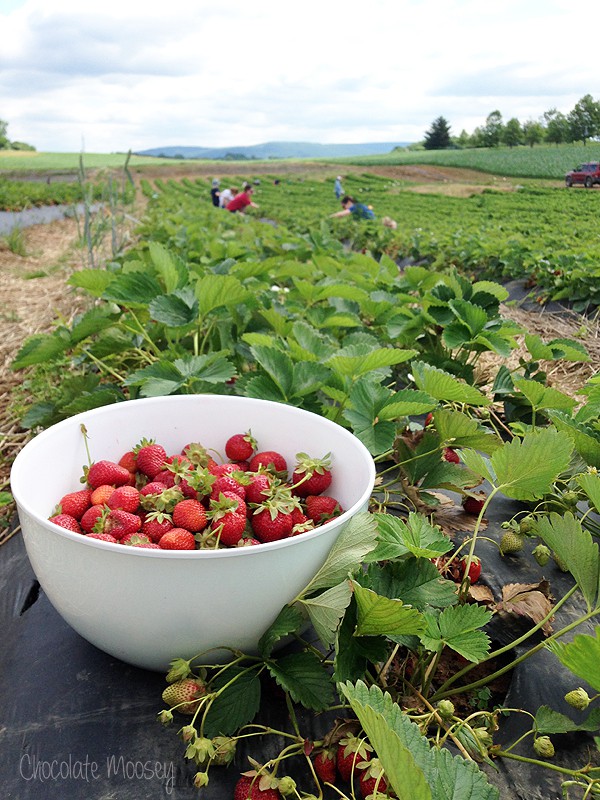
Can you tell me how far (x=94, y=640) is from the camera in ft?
4.06

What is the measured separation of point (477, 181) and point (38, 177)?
2479 cm

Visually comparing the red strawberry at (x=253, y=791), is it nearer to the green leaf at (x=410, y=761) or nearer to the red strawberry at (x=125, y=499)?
the green leaf at (x=410, y=761)

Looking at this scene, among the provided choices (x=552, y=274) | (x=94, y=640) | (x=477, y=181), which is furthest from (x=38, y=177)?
(x=94, y=640)

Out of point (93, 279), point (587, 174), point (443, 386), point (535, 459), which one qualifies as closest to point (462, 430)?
point (443, 386)

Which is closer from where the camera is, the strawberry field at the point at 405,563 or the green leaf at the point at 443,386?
the strawberry field at the point at 405,563

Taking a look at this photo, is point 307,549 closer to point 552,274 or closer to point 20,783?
point 20,783

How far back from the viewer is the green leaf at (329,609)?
1069mm

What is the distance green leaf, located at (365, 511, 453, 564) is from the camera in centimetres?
113

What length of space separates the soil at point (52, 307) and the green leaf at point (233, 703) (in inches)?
56.3

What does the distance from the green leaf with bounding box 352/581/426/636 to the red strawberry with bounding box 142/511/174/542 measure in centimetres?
42

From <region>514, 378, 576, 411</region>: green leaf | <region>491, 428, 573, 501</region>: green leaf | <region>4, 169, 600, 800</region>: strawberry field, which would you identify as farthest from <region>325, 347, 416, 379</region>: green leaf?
<region>491, 428, 573, 501</region>: green leaf

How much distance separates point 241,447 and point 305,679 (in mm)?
641

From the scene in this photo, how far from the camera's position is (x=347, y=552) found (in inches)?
45.1

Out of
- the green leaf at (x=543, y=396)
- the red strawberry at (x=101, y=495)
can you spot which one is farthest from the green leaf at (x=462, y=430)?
the red strawberry at (x=101, y=495)
